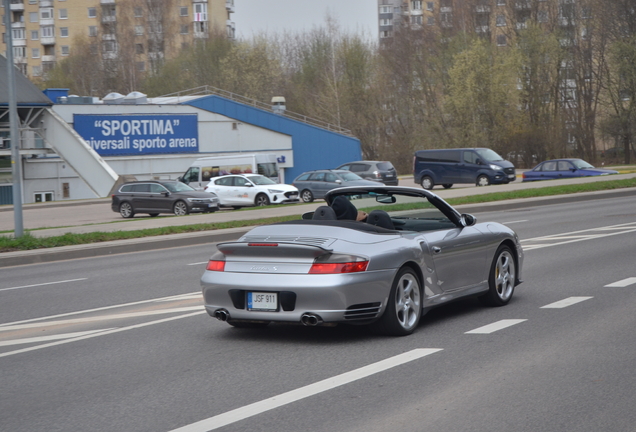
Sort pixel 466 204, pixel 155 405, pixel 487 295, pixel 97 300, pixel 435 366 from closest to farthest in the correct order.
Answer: pixel 155 405 < pixel 435 366 < pixel 487 295 < pixel 97 300 < pixel 466 204

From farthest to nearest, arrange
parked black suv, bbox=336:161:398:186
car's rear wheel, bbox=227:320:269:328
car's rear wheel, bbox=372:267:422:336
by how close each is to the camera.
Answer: parked black suv, bbox=336:161:398:186, car's rear wheel, bbox=227:320:269:328, car's rear wheel, bbox=372:267:422:336

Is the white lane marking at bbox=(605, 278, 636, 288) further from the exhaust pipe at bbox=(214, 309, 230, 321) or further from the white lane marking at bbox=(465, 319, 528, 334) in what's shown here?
the exhaust pipe at bbox=(214, 309, 230, 321)

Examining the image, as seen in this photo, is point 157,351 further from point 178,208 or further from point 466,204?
point 178,208

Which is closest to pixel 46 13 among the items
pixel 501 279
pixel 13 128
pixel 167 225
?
pixel 167 225

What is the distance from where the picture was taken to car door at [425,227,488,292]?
8.15 metres

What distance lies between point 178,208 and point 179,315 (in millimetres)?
22544

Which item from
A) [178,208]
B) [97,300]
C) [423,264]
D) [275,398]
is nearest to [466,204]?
[178,208]

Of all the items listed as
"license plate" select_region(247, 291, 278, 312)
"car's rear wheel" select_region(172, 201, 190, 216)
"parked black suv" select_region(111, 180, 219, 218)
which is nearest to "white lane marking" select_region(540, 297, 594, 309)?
"license plate" select_region(247, 291, 278, 312)

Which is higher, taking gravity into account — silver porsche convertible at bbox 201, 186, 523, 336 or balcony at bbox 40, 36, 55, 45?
balcony at bbox 40, 36, 55, 45

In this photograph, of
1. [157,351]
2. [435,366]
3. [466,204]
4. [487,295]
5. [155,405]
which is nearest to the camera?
[155,405]

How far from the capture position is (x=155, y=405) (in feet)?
18.3

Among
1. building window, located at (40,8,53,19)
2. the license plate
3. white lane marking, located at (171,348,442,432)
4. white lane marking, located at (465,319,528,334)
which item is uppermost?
building window, located at (40,8,53,19)

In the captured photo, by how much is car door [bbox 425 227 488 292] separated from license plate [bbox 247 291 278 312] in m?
1.69

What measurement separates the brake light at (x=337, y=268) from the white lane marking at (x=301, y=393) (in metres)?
0.84
